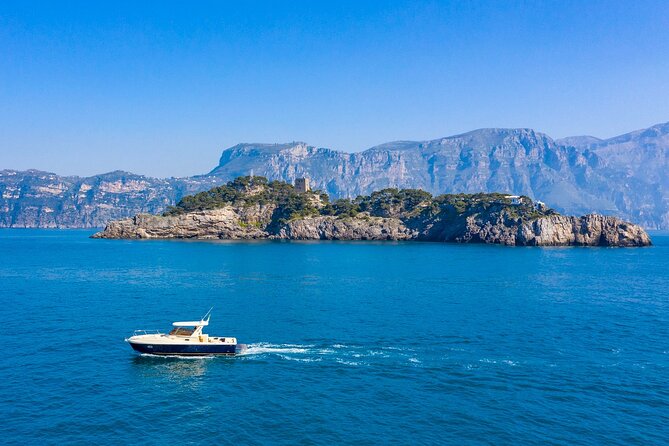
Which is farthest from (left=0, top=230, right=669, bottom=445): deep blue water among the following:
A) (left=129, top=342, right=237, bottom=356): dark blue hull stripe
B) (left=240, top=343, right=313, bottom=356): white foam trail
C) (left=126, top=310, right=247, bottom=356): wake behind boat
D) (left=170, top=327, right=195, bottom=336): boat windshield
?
(left=170, top=327, right=195, bottom=336): boat windshield

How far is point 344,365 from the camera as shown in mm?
50344

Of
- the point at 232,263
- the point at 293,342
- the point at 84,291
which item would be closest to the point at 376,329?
the point at 293,342

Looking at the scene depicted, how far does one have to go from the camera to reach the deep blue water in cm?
3725

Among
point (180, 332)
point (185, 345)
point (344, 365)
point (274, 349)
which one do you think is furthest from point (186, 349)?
point (344, 365)

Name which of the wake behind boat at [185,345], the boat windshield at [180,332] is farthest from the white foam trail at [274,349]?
the boat windshield at [180,332]

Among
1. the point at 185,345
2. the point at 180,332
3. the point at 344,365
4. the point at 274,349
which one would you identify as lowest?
the point at 344,365

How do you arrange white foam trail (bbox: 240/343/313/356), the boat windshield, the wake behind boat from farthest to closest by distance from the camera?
the boat windshield, white foam trail (bbox: 240/343/313/356), the wake behind boat

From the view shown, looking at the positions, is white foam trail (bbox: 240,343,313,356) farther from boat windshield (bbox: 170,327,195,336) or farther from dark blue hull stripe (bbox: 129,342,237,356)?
boat windshield (bbox: 170,327,195,336)

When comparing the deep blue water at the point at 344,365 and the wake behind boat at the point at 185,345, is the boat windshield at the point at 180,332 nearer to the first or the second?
the wake behind boat at the point at 185,345

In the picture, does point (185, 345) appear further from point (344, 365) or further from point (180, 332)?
point (344, 365)

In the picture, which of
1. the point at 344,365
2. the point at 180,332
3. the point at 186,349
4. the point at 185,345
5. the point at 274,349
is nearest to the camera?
the point at 344,365

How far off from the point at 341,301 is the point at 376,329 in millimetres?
19609

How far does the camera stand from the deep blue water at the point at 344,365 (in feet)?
122

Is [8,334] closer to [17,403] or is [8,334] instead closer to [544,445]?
[17,403]
